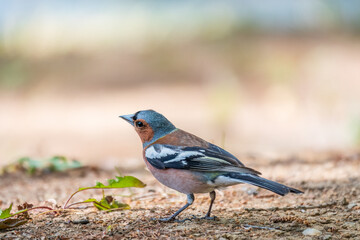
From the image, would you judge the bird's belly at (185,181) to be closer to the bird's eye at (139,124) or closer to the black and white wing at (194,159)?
the black and white wing at (194,159)

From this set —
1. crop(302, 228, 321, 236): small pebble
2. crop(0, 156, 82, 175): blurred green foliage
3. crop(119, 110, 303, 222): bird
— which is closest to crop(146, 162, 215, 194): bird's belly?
crop(119, 110, 303, 222): bird

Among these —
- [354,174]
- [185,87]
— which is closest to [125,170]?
[354,174]

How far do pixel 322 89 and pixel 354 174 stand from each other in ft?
13.4

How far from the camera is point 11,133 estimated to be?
392 inches

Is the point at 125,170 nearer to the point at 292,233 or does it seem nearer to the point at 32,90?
the point at 292,233

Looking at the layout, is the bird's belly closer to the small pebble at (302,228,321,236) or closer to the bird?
the bird

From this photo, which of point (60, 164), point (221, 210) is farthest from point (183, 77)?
point (221, 210)

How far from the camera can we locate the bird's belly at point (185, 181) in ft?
12.0

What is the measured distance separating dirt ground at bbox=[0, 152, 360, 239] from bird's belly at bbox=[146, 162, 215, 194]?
236mm

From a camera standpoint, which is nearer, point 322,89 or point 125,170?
point 125,170

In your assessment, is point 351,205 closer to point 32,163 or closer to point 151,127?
point 151,127

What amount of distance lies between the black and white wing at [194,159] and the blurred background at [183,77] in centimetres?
257

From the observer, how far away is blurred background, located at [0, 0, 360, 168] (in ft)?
29.2

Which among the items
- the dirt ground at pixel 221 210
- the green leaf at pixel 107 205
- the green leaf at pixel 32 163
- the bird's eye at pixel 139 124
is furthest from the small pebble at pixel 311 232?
the green leaf at pixel 32 163
